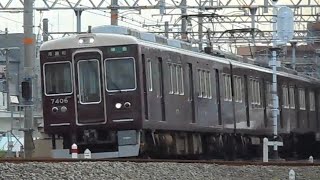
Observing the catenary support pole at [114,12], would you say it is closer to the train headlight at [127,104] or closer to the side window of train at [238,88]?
the side window of train at [238,88]

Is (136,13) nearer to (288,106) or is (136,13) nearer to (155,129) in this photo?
(288,106)

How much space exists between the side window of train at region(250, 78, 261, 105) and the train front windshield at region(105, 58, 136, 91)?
7.76m

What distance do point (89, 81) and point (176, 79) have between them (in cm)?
232

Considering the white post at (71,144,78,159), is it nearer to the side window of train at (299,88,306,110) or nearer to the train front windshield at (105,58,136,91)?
the train front windshield at (105,58,136,91)

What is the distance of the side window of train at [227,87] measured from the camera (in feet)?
75.2

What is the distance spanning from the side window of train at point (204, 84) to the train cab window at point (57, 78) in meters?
3.92

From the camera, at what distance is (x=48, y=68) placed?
18.6 metres

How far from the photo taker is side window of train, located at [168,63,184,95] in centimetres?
1934

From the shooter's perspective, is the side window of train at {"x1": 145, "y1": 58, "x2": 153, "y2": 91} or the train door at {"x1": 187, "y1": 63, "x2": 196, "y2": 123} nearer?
the side window of train at {"x1": 145, "y1": 58, "x2": 153, "y2": 91}

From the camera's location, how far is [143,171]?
14.0 metres

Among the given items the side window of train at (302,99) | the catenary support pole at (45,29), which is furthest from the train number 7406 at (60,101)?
the catenary support pole at (45,29)

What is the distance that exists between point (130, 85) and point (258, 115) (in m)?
8.86

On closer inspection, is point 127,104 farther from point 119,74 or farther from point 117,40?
point 117,40

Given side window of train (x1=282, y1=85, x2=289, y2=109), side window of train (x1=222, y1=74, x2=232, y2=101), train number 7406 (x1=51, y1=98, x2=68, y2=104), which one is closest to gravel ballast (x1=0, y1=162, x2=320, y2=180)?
train number 7406 (x1=51, y1=98, x2=68, y2=104)
